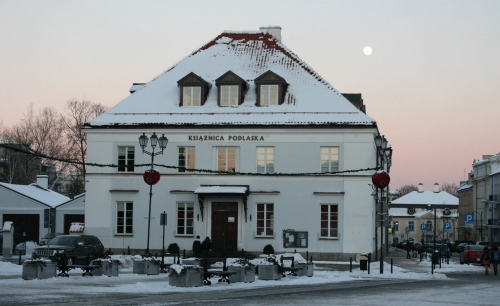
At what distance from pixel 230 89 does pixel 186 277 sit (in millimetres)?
22086

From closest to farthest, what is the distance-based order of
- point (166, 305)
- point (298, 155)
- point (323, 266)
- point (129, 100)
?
point (166, 305) < point (323, 266) < point (298, 155) < point (129, 100)

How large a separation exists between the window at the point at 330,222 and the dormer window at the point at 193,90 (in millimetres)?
9778

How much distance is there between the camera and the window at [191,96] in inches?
1767

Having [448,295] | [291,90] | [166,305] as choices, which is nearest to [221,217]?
[291,90]

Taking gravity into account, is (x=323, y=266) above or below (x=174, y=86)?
below

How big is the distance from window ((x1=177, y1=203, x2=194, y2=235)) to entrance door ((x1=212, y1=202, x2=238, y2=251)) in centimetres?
135

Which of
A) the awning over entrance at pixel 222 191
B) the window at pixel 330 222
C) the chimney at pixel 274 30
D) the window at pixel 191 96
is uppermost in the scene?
the chimney at pixel 274 30

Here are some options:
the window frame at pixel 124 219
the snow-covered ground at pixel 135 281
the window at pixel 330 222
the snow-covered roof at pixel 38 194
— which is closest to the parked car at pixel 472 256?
the window at pixel 330 222

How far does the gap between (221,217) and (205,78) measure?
8.74m

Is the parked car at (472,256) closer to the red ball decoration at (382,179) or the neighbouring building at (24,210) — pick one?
the red ball decoration at (382,179)

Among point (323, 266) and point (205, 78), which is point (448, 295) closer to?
point (323, 266)

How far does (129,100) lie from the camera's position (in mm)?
46000

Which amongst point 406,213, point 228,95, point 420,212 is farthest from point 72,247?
point 420,212

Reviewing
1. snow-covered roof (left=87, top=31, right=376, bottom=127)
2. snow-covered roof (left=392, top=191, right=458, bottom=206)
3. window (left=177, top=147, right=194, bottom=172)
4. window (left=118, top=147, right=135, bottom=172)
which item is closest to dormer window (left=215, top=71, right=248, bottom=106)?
snow-covered roof (left=87, top=31, right=376, bottom=127)
